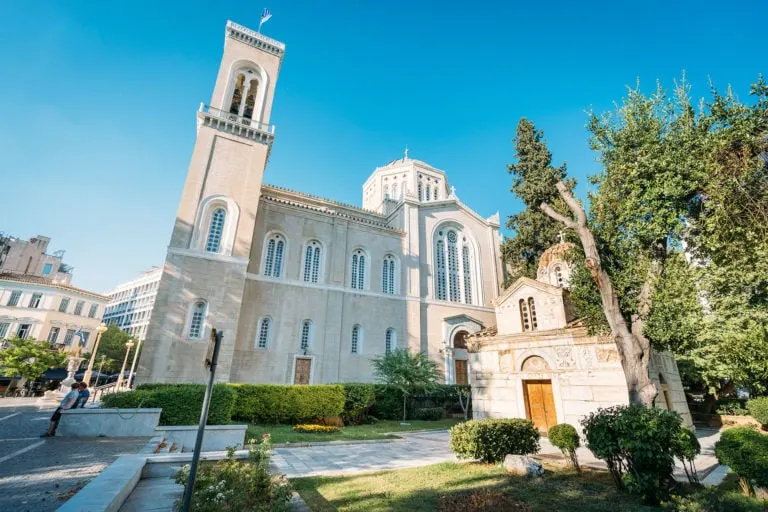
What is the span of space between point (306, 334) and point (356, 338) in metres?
3.55

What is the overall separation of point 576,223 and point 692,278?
10.2 feet

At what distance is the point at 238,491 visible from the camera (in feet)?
15.0

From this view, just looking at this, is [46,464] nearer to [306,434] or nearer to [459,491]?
[459,491]

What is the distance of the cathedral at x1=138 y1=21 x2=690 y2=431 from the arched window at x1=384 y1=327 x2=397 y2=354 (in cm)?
14

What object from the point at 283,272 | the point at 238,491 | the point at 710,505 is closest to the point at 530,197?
the point at 283,272

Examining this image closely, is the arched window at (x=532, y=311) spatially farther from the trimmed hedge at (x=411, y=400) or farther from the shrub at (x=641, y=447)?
the shrub at (x=641, y=447)

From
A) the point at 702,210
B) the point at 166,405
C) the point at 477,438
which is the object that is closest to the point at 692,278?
the point at 702,210

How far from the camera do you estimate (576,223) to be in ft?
30.6

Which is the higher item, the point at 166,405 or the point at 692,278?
the point at 692,278

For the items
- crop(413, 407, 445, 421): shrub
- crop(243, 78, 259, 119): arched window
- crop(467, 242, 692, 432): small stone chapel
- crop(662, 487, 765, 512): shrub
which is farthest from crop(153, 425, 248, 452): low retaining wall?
crop(243, 78, 259, 119): arched window

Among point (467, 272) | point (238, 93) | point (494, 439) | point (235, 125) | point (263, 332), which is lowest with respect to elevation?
point (494, 439)

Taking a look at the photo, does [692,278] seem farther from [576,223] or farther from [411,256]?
[411,256]

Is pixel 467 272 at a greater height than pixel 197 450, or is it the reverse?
pixel 467 272

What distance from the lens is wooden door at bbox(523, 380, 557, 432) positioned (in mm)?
12727
